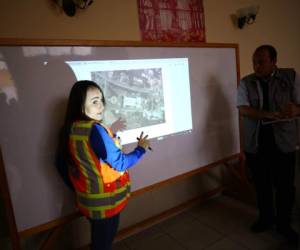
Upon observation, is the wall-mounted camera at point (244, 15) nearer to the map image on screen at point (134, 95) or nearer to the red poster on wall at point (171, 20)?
the red poster on wall at point (171, 20)

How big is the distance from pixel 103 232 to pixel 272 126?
136 centimetres

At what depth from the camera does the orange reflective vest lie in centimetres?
125

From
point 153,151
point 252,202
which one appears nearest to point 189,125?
point 153,151

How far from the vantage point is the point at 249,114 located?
6.14 feet

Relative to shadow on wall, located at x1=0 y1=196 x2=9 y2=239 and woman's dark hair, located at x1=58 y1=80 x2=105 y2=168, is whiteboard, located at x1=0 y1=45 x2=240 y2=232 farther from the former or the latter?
shadow on wall, located at x1=0 y1=196 x2=9 y2=239

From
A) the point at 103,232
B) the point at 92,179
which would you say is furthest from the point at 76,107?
the point at 103,232

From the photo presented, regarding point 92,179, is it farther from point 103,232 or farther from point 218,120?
point 218,120

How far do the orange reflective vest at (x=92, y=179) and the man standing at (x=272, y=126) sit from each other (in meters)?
1.11

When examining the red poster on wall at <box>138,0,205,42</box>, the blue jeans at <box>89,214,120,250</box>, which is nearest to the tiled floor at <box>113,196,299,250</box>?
the blue jeans at <box>89,214,120,250</box>

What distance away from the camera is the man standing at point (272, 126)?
1.79m

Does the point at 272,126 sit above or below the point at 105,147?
below

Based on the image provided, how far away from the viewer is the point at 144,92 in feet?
5.92

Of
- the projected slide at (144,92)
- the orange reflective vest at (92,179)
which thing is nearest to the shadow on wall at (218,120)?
the projected slide at (144,92)

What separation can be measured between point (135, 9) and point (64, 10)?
1.97ft
